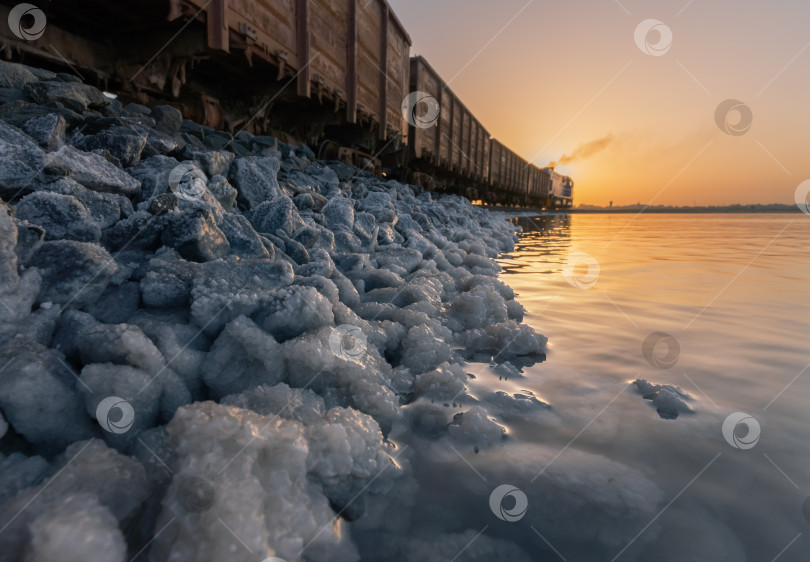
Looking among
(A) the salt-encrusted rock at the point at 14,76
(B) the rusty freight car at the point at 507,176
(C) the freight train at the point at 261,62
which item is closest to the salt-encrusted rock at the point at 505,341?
(A) the salt-encrusted rock at the point at 14,76

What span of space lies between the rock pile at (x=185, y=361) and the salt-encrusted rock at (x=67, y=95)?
0.82 feet

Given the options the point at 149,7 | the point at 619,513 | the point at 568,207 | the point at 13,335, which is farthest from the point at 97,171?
the point at 568,207

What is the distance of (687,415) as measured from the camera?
4.94ft

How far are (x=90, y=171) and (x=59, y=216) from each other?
20.2 inches

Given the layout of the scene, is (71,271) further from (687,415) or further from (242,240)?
(687,415)

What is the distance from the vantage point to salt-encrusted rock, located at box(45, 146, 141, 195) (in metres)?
2.08

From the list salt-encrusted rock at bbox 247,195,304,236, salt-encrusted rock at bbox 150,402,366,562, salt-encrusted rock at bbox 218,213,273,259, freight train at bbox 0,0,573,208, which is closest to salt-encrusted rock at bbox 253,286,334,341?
salt-encrusted rock at bbox 150,402,366,562

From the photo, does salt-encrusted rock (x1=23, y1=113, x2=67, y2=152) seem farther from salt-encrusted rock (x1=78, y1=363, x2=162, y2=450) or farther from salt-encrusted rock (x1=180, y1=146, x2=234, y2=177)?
Result: salt-encrusted rock (x1=78, y1=363, x2=162, y2=450)

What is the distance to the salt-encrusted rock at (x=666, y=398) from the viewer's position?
1527mm

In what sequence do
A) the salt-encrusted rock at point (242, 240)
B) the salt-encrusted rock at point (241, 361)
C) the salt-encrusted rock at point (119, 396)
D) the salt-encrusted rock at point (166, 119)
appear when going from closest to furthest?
the salt-encrusted rock at point (119, 396) < the salt-encrusted rock at point (241, 361) < the salt-encrusted rock at point (242, 240) < the salt-encrusted rock at point (166, 119)

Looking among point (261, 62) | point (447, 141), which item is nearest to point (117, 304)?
point (261, 62)

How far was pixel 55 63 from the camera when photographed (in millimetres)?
4688

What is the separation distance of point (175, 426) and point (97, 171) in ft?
6.17

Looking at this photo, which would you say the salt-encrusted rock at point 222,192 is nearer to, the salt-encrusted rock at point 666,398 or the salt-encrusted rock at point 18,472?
the salt-encrusted rock at point 18,472
